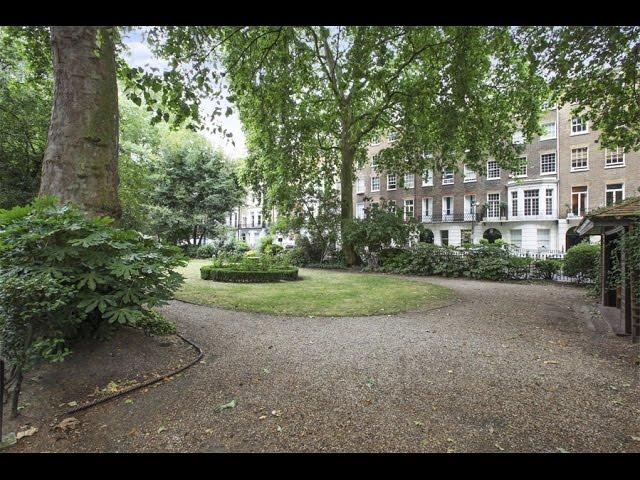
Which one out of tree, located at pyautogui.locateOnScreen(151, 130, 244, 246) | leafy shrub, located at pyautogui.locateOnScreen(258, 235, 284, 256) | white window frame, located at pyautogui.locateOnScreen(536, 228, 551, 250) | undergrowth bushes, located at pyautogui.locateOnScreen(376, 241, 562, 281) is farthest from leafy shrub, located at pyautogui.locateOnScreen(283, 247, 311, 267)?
white window frame, located at pyautogui.locateOnScreen(536, 228, 551, 250)

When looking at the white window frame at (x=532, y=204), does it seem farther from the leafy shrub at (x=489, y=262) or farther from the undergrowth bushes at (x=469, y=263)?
the leafy shrub at (x=489, y=262)

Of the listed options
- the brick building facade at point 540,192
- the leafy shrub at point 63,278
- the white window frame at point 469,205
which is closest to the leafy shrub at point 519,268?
the brick building facade at point 540,192

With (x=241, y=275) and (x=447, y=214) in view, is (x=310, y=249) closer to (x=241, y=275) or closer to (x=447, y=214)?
(x=241, y=275)

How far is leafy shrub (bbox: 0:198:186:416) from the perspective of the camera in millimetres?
3439

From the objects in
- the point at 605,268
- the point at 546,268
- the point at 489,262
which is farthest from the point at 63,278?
the point at 546,268

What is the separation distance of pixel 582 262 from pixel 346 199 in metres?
12.2

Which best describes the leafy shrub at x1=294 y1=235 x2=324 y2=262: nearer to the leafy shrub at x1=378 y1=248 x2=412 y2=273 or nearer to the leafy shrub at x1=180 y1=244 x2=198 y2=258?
the leafy shrub at x1=378 y1=248 x2=412 y2=273

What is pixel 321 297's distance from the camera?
1038cm

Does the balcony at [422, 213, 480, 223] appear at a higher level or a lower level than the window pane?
lower

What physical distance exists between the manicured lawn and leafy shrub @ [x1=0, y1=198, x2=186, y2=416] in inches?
168

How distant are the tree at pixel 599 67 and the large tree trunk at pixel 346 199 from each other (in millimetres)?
11008

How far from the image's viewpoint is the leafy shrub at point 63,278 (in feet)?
11.3

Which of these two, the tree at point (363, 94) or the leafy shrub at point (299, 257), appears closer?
the tree at point (363, 94)

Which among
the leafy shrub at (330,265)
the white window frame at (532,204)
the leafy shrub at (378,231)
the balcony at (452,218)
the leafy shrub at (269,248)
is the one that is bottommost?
the leafy shrub at (330,265)
